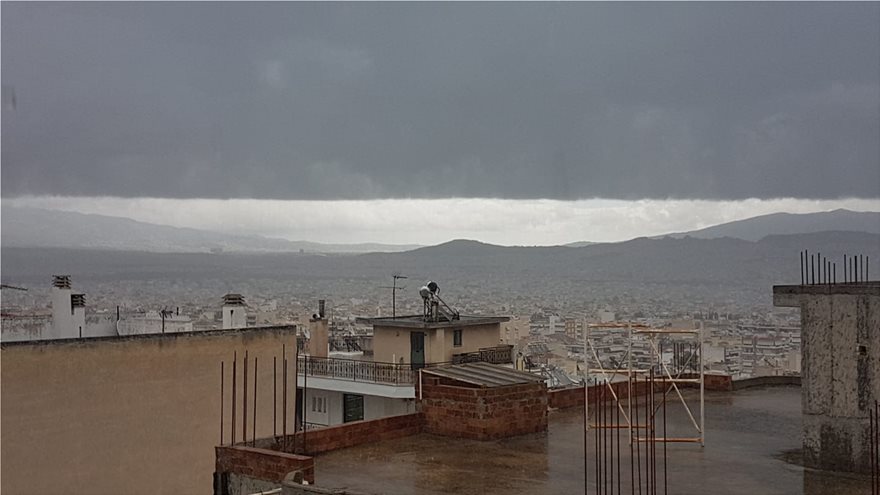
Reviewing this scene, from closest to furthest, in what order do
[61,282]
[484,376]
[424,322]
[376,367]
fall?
[484,376] < [61,282] < [376,367] < [424,322]

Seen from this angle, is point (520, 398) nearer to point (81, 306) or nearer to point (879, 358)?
point (879, 358)

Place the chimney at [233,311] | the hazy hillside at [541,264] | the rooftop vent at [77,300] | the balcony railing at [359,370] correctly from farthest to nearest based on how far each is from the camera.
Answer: the hazy hillside at [541,264]
the balcony railing at [359,370]
the chimney at [233,311]
the rooftop vent at [77,300]

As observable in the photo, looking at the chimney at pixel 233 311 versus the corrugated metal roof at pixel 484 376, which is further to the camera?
the chimney at pixel 233 311

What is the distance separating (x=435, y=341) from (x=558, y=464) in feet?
74.7

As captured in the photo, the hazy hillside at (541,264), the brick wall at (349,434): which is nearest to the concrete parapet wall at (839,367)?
the brick wall at (349,434)

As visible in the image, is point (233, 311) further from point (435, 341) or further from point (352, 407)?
point (435, 341)

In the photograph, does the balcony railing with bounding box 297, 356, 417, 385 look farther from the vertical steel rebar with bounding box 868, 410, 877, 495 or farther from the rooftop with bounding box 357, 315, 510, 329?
the vertical steel rebar with bounding box 868, 410, 877, 495

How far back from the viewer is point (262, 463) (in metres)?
12.3

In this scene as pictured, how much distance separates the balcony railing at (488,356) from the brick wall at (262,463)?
79.4ft

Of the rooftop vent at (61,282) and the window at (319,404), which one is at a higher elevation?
the rooftop vent at (61,282)

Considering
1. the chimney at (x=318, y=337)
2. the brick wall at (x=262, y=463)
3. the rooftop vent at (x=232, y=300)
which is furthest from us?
the chimney at (x=318, y=337)

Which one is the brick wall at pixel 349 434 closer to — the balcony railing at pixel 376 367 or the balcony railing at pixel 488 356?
the balcony railing at pixel 376 367

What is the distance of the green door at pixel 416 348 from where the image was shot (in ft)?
121

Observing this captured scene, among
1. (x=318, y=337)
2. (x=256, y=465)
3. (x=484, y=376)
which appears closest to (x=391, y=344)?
(x=318, y=337)
